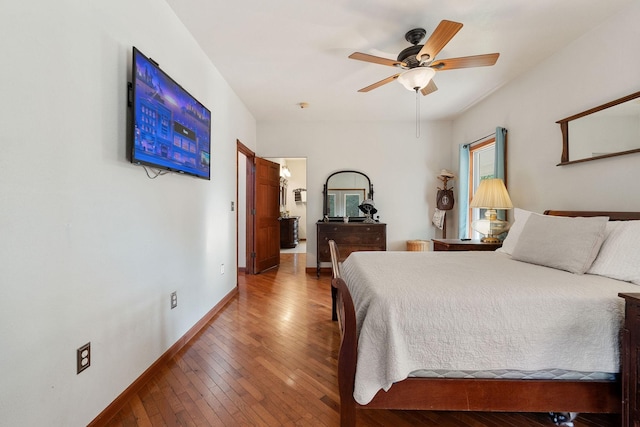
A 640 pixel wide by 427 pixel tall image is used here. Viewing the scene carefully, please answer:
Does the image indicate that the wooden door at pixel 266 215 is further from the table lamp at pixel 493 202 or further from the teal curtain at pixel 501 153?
the teal curtain at pixel 501 153

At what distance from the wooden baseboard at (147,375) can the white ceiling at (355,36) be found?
2.53 meters

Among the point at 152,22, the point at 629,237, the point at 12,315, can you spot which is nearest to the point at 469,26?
the point at 629,237

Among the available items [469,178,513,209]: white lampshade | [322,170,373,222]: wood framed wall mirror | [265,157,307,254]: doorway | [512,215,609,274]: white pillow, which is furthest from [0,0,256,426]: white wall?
[265,157,307,254]: doorway

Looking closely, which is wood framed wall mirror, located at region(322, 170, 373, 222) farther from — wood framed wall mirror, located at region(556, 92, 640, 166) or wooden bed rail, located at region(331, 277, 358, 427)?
wooden bed rail, located at region(331, 277, 358, 427)

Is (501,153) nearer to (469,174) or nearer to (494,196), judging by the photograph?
(494,196)

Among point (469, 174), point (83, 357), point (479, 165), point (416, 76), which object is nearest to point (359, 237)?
point (469, 174)

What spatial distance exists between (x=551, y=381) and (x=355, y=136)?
13.2 feet

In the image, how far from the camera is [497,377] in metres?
1.25

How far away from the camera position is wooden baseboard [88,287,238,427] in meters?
1.38

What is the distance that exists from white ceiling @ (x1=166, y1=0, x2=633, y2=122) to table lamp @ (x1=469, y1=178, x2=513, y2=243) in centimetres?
122

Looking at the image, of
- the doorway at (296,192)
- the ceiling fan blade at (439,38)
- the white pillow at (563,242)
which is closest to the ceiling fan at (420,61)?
the ceiling fan blade at (439,38)

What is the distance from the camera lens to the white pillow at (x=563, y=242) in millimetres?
1586

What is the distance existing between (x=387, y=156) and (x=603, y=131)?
9.15 ft

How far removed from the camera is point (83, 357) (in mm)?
1262
